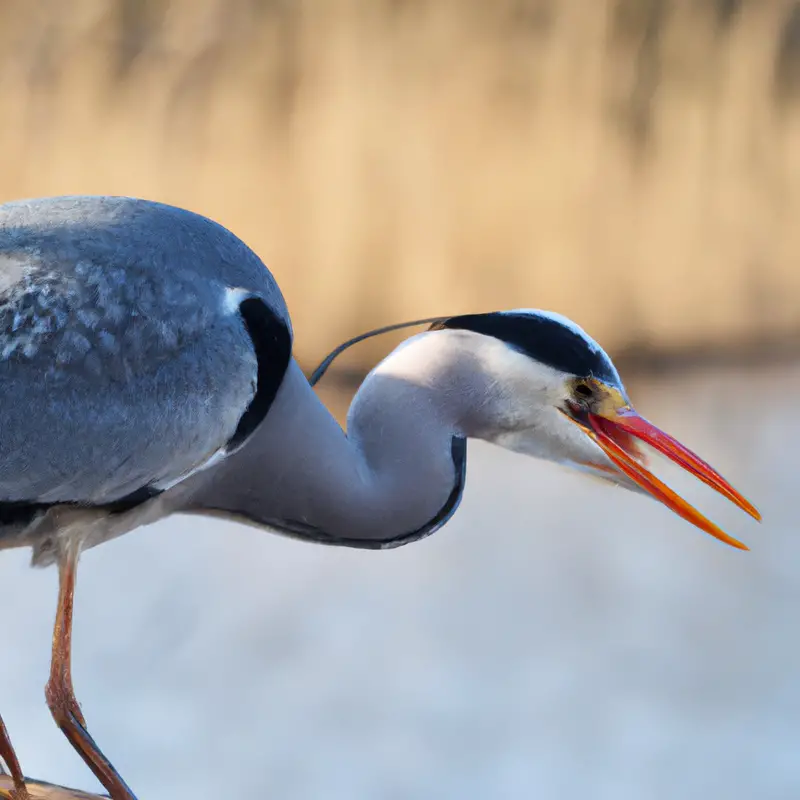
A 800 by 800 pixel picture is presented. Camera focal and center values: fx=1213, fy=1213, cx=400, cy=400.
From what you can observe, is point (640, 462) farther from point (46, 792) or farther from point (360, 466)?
point (46, 792)

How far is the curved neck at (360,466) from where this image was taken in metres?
1.31

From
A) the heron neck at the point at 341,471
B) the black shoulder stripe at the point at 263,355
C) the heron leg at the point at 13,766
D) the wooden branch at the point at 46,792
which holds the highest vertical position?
the black shoulder stripe at the point at 263,355

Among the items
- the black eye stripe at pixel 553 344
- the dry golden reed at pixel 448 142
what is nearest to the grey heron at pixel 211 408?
the black eye stripe at pixel 553 344

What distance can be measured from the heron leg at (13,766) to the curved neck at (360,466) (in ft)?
1.01

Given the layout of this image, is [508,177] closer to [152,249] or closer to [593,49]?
[593,49]

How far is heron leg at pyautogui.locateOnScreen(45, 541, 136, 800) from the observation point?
3.97ft

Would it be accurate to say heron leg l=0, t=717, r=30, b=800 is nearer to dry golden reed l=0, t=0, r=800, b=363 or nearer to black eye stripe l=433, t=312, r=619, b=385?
black eye stripe l=433, t=312, r=619, b=385

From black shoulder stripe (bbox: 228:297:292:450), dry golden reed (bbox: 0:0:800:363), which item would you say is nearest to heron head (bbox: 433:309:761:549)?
black shoulder stripe (bbox: 228:297:292:450)

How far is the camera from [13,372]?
108cm

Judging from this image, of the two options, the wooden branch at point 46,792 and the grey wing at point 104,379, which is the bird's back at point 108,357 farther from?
the wooden branch at point 46,792

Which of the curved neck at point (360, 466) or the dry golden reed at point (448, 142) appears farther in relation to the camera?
the dry golden reed at point (448, 142)

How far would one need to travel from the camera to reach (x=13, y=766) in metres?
1.17

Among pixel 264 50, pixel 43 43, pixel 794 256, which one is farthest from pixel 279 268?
pixel 794 256

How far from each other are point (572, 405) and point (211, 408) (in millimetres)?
401
